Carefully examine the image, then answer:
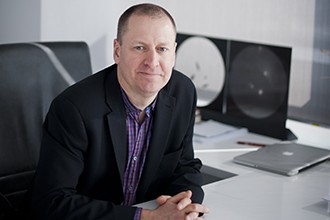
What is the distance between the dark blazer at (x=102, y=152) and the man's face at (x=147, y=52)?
0.34 ft

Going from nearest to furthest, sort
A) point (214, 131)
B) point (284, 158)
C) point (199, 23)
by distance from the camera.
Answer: point (284, 158) → point (214, 131) → point (199, 23)

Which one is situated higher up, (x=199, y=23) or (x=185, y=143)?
(x=199, y=23)

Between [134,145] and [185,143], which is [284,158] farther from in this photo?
[134,145]

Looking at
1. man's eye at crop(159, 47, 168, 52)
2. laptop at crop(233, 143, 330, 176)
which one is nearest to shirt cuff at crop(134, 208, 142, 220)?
man's eye at crop(159, 47, 168, 52)

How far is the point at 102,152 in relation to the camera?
6.35 feet

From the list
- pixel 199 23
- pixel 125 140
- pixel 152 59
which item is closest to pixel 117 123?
pixel 125 140

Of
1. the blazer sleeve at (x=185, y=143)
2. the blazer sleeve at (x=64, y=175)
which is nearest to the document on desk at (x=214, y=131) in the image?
the blazer sleeve at (x=185, y=143)

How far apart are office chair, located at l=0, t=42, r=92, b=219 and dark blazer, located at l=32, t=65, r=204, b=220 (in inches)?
12.4

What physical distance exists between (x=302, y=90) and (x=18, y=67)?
124cm

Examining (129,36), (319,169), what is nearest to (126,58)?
(129,36)

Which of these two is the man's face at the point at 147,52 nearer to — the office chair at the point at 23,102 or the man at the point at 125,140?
the man at the point at 125,140

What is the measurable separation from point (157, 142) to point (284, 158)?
607 millimetres

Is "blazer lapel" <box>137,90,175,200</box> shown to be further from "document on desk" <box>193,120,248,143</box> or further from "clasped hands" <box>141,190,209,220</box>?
"document on desk" <box>193,120,248,143</box>

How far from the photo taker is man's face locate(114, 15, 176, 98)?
6.16 ft
